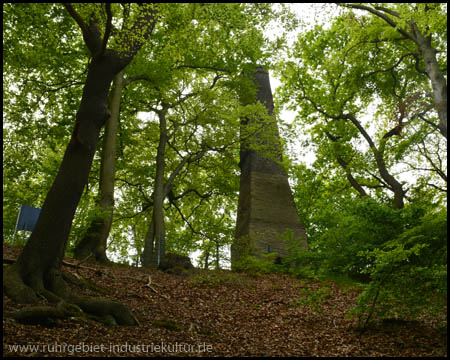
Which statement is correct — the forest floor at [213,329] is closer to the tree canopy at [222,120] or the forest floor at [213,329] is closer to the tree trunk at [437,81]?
the tree canopy at [222,120]

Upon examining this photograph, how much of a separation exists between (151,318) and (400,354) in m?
3.93

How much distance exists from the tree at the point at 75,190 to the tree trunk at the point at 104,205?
4585mm

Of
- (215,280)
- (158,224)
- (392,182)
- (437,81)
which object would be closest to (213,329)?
(215,280)

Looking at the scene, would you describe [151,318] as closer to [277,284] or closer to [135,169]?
[277,284]

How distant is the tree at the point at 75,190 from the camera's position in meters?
5.83

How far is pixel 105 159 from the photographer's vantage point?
13.2 metres

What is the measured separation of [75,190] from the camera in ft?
20.3

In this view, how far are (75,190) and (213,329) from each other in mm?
3353

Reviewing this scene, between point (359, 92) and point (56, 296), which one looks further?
point (359, 92)

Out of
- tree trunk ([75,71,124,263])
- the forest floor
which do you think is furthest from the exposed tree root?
tree trunk ([75,71,124,263])

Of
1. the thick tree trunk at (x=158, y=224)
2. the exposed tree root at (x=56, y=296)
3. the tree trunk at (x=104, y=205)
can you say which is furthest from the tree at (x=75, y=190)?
the thick tree trunk at (x=158, y=224)

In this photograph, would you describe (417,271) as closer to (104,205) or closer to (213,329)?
(213,329)

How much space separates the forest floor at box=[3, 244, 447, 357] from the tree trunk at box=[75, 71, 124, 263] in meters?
1.83

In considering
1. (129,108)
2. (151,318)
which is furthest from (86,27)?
(129,108)
